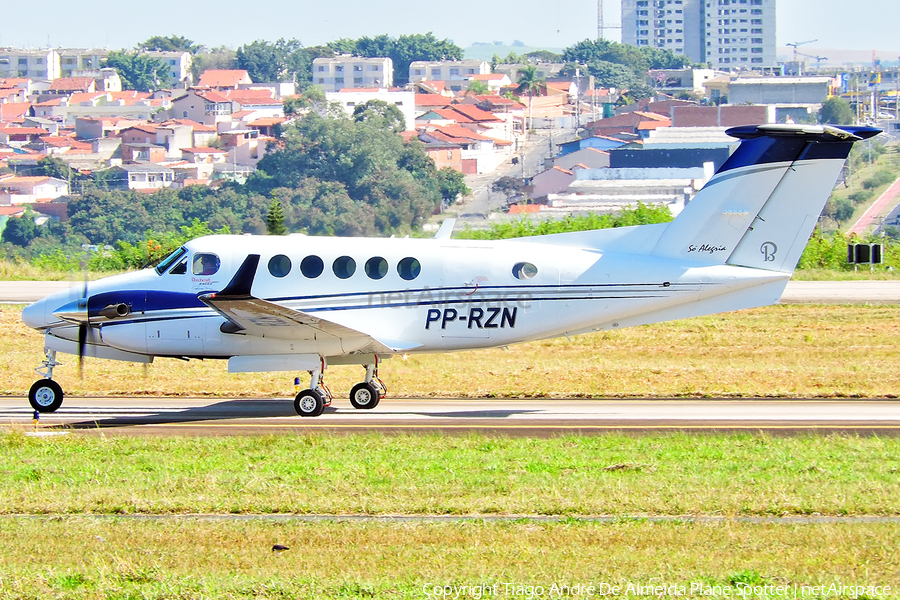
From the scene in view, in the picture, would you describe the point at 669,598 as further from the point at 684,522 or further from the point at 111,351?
the point at 111,351

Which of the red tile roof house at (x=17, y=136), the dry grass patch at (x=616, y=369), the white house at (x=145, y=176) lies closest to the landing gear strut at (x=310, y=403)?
the dry grass patch at (x=616, y=369)

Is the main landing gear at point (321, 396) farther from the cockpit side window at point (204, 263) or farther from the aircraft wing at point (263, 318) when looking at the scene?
the cockpit side window at point (204, 263)

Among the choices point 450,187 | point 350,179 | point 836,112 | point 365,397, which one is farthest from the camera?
point 836,112

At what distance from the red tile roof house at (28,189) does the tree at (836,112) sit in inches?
4905

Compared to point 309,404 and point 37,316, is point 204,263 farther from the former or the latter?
point 309,404

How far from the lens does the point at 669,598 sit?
30.8ft

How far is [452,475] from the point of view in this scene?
46.0ft

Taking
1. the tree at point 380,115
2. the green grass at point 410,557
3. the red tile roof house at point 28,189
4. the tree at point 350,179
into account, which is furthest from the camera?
the tree at point 380,115

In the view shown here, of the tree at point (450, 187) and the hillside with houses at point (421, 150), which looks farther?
the hillside with houses at point (421, 150)

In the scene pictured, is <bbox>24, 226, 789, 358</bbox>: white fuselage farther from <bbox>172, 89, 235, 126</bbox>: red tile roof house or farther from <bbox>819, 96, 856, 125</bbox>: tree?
<bbox>819, 96, 856, 125</bbox>: tree

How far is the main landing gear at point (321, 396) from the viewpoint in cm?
1928
